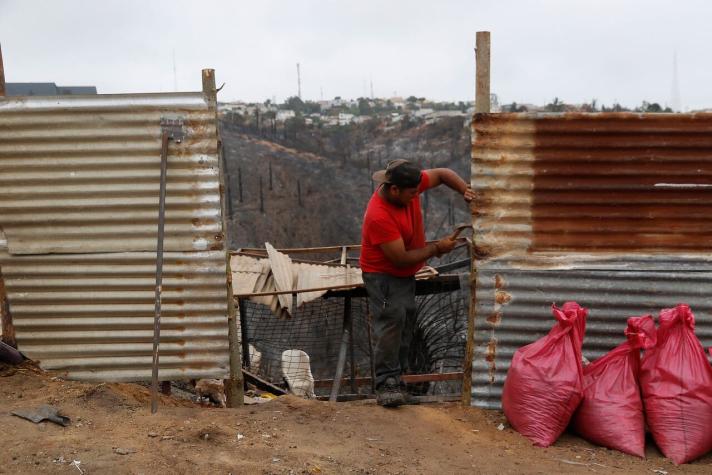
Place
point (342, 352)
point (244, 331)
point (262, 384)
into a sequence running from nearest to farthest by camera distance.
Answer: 1. point (342, 352)
2. point (262, 384)
3. point (244, 331)

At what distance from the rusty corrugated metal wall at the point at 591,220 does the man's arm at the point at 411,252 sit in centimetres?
21

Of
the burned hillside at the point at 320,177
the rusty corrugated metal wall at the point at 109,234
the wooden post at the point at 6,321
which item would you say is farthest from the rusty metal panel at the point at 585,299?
the burned hillside at the point at 320,177

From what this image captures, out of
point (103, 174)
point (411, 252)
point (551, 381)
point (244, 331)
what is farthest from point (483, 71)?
point (244, 331)

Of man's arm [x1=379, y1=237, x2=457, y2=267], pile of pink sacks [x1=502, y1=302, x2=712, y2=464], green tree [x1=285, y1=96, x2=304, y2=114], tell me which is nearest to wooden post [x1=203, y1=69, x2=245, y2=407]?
man's arm [x1=379, y1=237, x2=457, y2=267]

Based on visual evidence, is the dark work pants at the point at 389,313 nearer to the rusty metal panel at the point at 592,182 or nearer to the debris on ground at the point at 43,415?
the rusty metal panel at the point at 592,182

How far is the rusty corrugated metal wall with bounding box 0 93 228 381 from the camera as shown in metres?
4.62

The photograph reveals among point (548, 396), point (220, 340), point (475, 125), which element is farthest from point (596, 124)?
point (220, 340)

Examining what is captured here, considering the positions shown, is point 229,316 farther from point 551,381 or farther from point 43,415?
point 551,381

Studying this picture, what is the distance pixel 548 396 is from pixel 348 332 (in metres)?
2.33

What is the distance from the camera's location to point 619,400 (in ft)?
13.7

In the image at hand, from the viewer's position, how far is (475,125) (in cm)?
454

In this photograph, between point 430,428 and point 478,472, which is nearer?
→ point 478,472

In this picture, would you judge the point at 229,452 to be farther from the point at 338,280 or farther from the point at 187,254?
the point at 338,280

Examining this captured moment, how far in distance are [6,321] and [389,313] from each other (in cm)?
258
